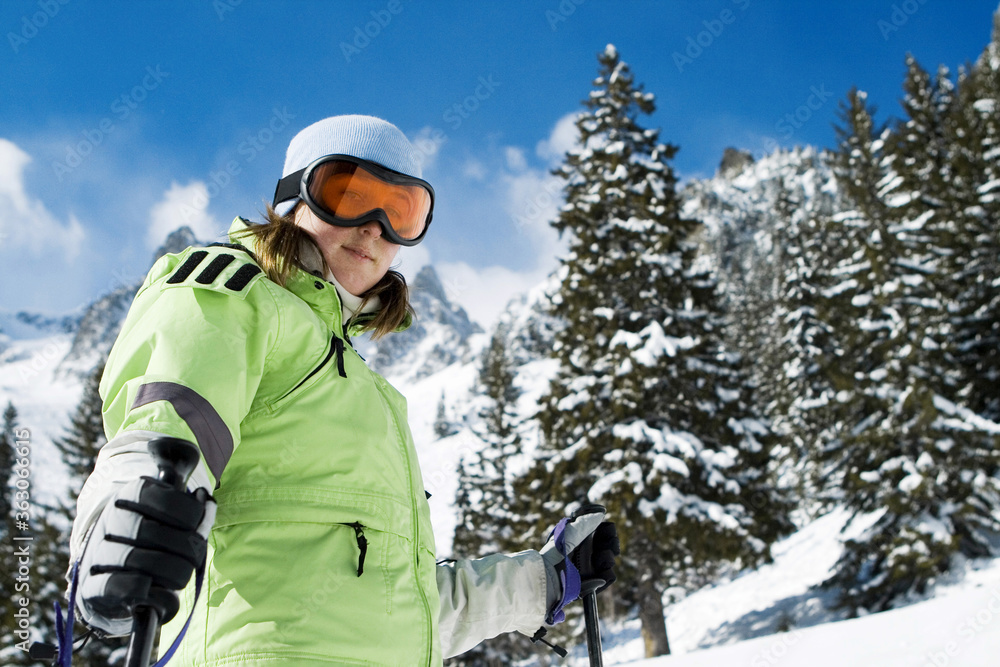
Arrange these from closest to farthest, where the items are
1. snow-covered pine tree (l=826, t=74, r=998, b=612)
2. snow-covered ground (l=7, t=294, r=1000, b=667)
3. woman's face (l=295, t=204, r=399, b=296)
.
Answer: woman's face (l=295, t=204, r=399, b=296) → snow-covered ground (l=7, t=294, r=1000, b=667) → snow-covered pine tree (l=826, t=74, r=998, b=612)

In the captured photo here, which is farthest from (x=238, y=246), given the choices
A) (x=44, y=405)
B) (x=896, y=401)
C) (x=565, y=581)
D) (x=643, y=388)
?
(x=44, y=405)

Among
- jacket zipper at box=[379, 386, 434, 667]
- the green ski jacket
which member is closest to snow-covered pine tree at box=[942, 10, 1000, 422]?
jacket zipper at box=[379, 386, 434, 667]

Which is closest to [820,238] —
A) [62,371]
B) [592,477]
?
[592,477]

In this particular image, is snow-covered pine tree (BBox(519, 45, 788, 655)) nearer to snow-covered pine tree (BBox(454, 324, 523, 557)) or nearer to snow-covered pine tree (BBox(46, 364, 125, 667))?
snow-covered pine tree (BBox(454, 324, 523, 557))

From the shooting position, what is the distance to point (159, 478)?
3.29 ft

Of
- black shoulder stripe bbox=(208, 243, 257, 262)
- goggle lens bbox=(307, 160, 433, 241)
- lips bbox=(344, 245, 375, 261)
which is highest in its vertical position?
goggle lens bbox=(307, 160, 433, 241)

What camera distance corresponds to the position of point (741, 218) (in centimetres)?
12369

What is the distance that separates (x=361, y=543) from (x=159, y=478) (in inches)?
20.3

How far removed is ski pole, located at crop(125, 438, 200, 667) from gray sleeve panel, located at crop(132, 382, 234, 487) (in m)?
0.09

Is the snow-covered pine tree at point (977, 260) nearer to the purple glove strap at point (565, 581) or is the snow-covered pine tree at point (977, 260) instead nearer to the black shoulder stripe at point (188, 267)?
the purple glove strap at point (565, 581)

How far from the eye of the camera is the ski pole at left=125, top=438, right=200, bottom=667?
0.99m

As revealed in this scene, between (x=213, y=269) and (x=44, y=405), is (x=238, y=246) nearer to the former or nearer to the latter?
(x=213, y=269)

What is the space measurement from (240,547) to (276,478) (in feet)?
0.52

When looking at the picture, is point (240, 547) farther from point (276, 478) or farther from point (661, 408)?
point (661, 408)
